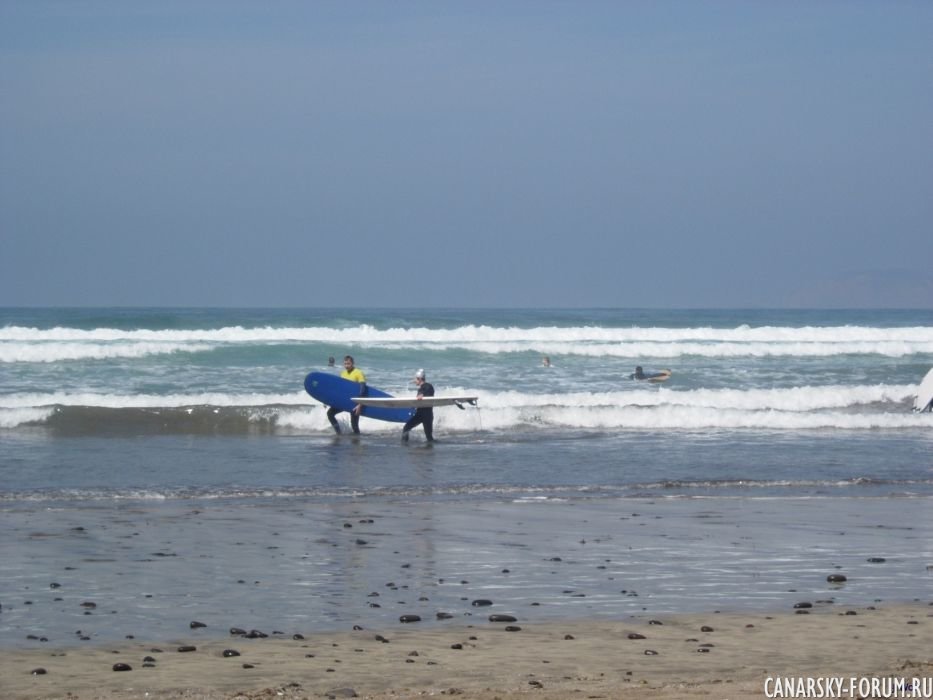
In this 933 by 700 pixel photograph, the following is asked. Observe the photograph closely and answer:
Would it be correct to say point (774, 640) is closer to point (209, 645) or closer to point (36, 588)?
point (209, 645)

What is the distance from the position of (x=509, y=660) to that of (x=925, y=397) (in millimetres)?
21610

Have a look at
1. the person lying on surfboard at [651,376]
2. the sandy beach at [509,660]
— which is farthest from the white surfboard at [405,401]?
the sandy beach at [509,660]

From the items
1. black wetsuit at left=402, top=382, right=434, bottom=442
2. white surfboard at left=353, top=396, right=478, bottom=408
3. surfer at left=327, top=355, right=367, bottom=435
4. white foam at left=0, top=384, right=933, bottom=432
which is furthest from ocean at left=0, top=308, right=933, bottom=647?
white surfboard at left=353, top=396, right=478, bottom=408

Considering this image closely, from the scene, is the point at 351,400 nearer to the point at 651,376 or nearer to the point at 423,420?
the point at 423,420

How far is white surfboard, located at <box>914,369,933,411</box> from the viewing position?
83.2ft

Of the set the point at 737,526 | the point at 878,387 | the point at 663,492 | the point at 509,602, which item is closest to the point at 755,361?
the point at 878,387

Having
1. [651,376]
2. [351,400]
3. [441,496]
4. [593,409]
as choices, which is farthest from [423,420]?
[651,376]

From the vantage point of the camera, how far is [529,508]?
12.6 m

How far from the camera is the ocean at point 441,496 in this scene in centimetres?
822

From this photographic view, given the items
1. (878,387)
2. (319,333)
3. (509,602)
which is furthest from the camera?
(319,333)

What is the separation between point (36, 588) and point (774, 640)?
199 inches

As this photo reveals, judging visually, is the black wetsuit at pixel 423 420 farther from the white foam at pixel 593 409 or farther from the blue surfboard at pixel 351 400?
the white foam at pixel 593 409

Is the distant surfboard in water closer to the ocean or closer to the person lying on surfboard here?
the person lying on surfboard

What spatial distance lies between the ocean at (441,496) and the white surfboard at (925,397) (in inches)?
15.4
